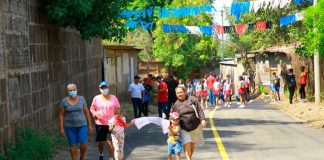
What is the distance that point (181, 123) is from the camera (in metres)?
11.6

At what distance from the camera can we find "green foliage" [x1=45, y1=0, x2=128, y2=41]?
50.1 feet

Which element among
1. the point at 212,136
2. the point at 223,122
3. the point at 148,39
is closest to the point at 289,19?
the point at 223,122

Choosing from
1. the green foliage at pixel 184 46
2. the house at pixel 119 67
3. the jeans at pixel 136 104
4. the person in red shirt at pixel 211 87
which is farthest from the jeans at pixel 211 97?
the green foliage at pixel 184 46

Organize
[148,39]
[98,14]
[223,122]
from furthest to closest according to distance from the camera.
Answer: [148,39], [223,122], [98,14]

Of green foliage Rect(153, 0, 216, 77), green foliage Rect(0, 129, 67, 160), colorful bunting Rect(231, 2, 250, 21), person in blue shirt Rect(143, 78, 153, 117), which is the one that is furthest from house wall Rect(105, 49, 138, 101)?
green foliage Rect(0, 129, 67, 160)

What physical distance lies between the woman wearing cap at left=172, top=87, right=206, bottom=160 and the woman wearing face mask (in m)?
1.87

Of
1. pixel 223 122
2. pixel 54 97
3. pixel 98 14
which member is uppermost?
pixel 98 14

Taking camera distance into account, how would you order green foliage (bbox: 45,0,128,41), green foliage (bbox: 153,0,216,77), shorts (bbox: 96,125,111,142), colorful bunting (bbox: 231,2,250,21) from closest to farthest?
shorts (bbox: 96,125,111,142) → green foliage (bbox: 45,0,128,41) → colorful bunting (bbox: 231,2,250,21) → green foliage (bbox: 153,0,216,77)

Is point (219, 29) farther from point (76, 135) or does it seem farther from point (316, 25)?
point (76, 135)

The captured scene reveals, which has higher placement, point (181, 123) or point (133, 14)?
point (133, 14)

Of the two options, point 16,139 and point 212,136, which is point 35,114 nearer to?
point 16,139

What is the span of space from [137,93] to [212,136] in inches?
253

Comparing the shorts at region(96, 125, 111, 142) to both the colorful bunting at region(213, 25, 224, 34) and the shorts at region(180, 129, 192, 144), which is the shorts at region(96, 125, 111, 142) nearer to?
the shorts at region(180, 129, 192, 144)

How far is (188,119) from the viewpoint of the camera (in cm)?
1159
